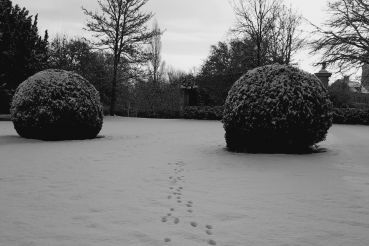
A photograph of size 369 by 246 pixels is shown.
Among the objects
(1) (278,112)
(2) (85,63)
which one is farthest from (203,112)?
(1) (278,112)

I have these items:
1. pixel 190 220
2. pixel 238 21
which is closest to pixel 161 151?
pixel 190 220

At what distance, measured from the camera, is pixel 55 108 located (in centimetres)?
1055

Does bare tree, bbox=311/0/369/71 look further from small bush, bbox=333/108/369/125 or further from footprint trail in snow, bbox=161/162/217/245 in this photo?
footprint trail in snow, bbox=161/162/217/245

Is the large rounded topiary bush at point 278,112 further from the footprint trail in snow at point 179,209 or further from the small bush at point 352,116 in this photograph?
the small bush at point 352,116

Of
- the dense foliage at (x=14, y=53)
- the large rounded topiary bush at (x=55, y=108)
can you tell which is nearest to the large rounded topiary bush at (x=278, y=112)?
the large rounded topiary bush at (x=55, y=108)

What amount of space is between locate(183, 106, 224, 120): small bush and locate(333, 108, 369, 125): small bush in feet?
27.4

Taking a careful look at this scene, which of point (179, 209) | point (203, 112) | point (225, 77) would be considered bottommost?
point (179, 209)

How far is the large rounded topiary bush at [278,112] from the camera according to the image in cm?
805

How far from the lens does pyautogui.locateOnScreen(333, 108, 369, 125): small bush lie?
24.1 metres

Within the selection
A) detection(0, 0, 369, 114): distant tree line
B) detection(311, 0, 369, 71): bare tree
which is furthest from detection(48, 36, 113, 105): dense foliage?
detection(311, 0, 369, 71): bare tree

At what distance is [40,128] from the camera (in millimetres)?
10695

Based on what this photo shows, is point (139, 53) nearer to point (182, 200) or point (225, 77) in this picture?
point (225, 77)

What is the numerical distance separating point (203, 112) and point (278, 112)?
63.4 feet

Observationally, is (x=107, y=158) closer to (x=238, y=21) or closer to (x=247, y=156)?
(x=247, y=156)
